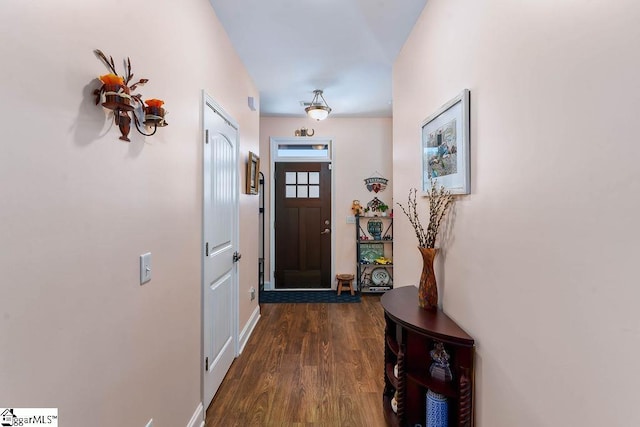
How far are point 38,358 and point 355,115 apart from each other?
15.2ft

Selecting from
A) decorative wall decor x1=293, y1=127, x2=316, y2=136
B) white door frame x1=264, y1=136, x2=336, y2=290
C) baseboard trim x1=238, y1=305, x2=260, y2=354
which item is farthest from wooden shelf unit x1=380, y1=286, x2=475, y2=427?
decorative wall decor x1=293, y1=127, x2=316, y2=136

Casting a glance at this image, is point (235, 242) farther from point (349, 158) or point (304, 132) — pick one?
point (349, 158)

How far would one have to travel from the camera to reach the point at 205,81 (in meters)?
2.04

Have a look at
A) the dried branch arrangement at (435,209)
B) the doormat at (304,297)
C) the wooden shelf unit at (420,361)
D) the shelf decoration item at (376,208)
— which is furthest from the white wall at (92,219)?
the shelf decoration item at (376,208)

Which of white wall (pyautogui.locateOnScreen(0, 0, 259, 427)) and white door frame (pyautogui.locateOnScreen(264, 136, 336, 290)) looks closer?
white wall (pyautogui.locateOnScreen(0, 0, 259, 427))

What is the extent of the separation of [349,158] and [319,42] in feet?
7.95

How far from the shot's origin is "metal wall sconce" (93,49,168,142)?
1.00 metres

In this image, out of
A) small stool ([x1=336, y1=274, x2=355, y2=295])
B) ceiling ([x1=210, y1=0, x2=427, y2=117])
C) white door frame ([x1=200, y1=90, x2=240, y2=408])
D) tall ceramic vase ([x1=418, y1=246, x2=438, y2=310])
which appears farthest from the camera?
small stool ([x1=336, y1=274, x2=355, y2=295])

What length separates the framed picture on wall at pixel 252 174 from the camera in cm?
315

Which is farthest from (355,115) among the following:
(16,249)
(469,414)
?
(16,249)

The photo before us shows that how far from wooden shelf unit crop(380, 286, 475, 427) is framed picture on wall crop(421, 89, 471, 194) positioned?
0.70 m

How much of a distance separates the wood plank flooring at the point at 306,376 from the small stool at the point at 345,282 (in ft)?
3.09

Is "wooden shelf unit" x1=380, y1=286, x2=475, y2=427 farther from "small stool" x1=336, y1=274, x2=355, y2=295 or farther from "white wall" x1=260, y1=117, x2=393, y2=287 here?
"white wall" x1=260, y1=117, x2=393, y2=287

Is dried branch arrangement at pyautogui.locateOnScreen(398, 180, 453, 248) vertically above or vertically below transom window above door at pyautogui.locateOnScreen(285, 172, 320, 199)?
below
